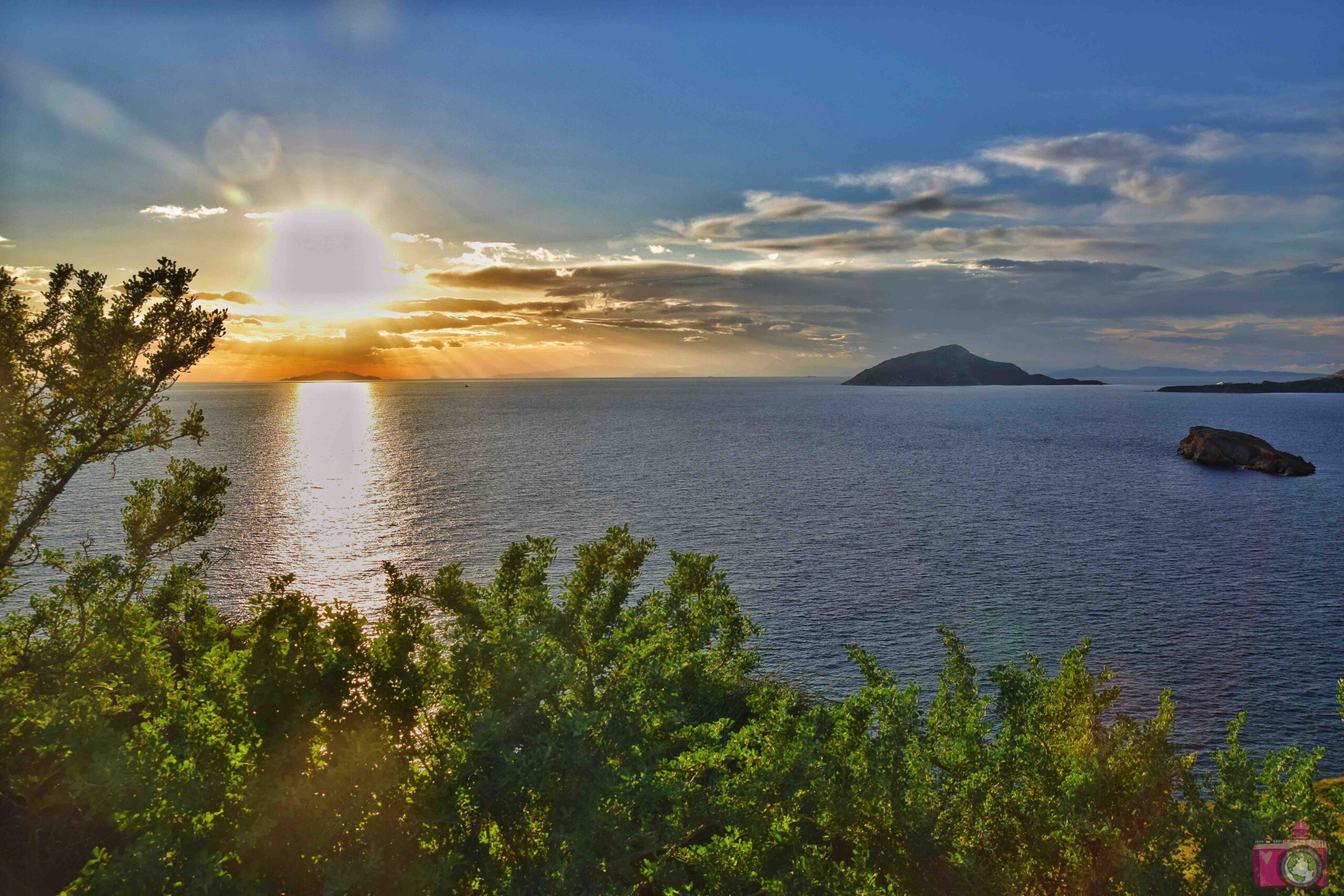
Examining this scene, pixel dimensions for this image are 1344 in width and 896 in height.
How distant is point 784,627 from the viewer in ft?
181

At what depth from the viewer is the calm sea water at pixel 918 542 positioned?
49.8 metres

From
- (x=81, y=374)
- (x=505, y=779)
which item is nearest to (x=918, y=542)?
(x=505, y=779)

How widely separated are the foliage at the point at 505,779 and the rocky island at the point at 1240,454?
142 metres

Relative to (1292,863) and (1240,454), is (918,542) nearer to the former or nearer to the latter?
(1292,863)

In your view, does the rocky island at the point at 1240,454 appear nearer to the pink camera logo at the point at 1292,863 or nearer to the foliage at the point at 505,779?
the foliage at the point at 505,779

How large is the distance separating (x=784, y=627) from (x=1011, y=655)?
1627cm

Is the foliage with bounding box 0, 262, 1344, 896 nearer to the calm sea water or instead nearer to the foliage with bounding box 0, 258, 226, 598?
the foliage with bounding box 0, 258, 226, 598

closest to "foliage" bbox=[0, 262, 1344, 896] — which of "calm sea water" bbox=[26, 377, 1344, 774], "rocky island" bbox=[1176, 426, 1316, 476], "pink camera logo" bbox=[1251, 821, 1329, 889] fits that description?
"pink camera logo" bbox=[1251, 821, 1329, 889]

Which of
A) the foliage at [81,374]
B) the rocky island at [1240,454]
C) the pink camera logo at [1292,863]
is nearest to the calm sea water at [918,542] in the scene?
the rocky island at [1240,454]

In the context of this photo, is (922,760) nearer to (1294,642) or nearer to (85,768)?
(85,768)

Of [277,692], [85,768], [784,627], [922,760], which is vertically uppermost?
[277,692]

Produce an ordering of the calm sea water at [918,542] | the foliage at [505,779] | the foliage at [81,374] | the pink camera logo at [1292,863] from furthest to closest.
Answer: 1. the calm sea water at [918,542]
2. the foliage at [81,374]
3. the foliage at [505,779]
4. the pink camera logo at [1292,863]

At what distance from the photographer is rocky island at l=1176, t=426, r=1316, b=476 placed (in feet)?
424

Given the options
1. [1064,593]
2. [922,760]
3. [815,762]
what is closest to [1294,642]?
[1064,593]
